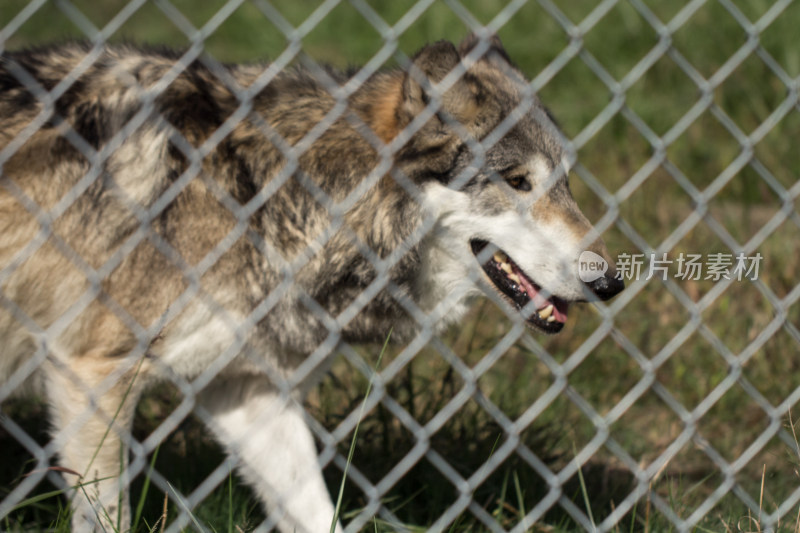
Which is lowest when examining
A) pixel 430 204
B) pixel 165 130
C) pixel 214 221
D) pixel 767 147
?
pixel 767 147

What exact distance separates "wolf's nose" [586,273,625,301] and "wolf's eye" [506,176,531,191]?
325 millimetres

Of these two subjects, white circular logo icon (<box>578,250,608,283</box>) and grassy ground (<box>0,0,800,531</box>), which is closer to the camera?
white circular logo icon (<box>578,250,608,283</box>)

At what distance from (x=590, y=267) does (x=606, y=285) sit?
0.07 m

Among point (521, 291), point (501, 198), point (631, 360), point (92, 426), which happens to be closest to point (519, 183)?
point (501, 198)

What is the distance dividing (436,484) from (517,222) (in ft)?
3.21

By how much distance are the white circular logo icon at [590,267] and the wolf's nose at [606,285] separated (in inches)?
0.4

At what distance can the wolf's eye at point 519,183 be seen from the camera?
2.29m

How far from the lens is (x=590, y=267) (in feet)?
7.38

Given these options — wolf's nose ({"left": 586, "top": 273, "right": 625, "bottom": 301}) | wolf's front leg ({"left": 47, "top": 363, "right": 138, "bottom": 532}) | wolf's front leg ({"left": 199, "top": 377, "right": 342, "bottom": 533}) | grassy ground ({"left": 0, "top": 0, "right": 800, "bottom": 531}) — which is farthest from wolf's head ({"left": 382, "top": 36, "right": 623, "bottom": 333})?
wolf's front leg ({"left": 47, "top": 363, "right": 138, "bottom": 532})

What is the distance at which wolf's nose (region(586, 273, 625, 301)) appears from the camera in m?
2.24

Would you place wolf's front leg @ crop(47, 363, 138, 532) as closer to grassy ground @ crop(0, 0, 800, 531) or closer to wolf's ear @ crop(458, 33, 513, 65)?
grassy ground @ crop(0, 0, 800, 531)

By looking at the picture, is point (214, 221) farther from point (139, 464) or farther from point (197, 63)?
point (139, 464)

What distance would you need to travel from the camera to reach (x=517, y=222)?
227 cm

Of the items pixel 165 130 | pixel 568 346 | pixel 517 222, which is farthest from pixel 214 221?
pixel 568 346
